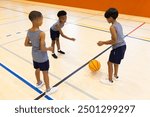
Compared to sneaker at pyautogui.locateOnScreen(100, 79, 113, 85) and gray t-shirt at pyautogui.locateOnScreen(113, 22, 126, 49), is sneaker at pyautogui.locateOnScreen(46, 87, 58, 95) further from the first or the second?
gray t-shirt at pyautogui.locateOnScreen(113, 22, 126, 49)

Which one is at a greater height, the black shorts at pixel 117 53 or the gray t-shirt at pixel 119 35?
the gray t-shirt at pixel 119 35

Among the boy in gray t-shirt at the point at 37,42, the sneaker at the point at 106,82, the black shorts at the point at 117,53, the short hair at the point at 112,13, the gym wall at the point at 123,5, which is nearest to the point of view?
the boy in gray t-shirt at the point at 37,42

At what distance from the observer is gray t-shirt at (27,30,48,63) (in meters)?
1.91

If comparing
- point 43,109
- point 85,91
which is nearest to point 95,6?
point 85,91

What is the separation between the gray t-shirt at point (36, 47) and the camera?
1.91 metres

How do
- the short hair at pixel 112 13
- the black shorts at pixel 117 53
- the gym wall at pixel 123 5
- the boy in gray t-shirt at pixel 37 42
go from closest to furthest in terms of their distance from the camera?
the boy in gray t-shirt at pixel 37 42 < the short hair at pixel 112 13 < the black shorts at pixel 117 53 < the gym wall at pixel 123 5

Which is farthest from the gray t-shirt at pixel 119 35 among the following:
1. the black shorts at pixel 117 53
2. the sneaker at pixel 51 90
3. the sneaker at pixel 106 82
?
the sneaker at pixel 51 90

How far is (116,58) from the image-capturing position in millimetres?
2254

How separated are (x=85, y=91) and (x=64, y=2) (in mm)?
5726

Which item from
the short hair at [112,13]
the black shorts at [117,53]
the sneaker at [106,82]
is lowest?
the sneaker at [106,82]

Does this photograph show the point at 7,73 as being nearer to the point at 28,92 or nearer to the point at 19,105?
the point at 28,92

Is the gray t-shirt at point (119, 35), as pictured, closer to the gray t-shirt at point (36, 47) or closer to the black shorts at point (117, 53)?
the black shorts at point (117, 53)

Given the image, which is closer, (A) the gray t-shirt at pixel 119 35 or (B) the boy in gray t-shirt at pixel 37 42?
(B) the boy in gray t-shirt at pixel 37 42

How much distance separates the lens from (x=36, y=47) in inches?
78.7
